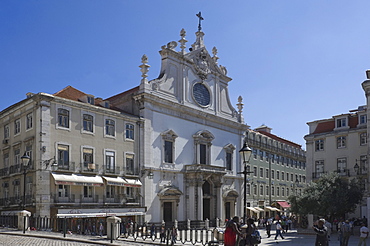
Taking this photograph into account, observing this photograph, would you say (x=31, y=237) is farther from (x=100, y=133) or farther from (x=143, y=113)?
(x=143, y=113)

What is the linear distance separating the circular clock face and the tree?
15339 mm

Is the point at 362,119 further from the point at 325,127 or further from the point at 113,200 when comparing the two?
the point at 113,200

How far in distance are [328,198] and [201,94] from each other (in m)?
18.3

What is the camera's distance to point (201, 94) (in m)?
48.5

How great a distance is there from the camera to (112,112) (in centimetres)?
3769

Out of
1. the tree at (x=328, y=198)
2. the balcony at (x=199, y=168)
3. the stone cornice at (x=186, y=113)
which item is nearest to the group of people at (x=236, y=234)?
the tree at (x=328, y=198)

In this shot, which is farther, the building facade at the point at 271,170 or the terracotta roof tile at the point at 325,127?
the building facade at the point at 271,170

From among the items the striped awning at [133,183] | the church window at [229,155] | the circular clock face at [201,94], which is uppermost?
the circular clock face at [201,94]

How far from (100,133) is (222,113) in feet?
60.8

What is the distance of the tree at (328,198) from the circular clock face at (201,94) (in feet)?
50.3

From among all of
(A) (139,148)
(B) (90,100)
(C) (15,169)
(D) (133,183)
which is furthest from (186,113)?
(C) (15,169)

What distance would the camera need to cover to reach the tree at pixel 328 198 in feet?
120

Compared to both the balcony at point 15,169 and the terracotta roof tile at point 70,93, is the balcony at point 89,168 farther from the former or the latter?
the terracotta roof tile at point 70,93

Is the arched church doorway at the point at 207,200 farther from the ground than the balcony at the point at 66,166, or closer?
closer
